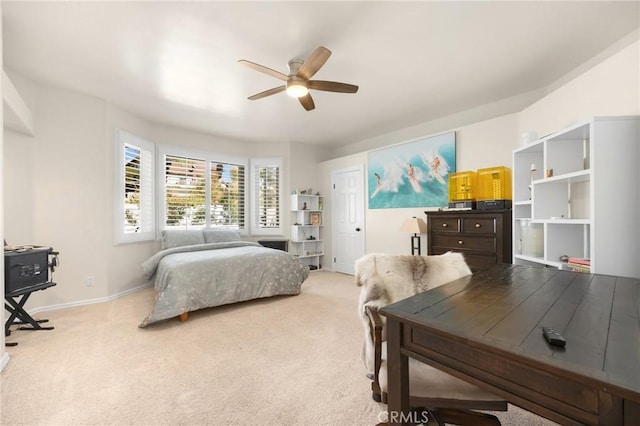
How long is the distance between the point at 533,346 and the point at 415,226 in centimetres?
345

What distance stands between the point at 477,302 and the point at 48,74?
457 cm

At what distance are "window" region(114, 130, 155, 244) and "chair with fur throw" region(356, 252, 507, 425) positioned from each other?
3970 millimetres

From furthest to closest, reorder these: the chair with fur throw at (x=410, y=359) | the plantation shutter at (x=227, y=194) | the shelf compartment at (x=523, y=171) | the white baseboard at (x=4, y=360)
→ the plantation shutter at (x=227, y=194) → the shelf compartment at (x=523, y=171) → the white baseboard at (x=4, y=360) → the chair with fur throw at (x=410, y=359)

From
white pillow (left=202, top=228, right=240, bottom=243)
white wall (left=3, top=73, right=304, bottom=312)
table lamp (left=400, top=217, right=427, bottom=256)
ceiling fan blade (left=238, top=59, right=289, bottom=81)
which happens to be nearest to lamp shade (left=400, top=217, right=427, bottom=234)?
table lamp (left=400, top=217, right=427, bottom=256)

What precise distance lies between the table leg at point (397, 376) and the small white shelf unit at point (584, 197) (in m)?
1.81

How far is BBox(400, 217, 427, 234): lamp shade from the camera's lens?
4102mm

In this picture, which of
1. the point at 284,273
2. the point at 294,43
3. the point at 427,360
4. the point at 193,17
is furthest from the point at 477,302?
the point at 284,273

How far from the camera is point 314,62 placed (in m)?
2.37

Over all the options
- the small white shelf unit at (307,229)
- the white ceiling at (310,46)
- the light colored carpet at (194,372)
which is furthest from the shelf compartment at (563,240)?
the small white shelf unit at (307,229)

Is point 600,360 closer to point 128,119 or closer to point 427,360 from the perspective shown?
point 427,360

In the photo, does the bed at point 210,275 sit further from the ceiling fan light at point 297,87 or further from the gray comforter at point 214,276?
the ceiling fan light at point 297,87

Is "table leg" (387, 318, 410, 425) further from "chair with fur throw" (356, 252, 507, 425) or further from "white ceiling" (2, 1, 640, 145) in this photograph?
"white ceiling" (2, 1, 640, 145)

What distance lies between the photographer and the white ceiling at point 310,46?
2.13 metres

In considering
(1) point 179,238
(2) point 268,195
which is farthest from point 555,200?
(1) point 179,238
